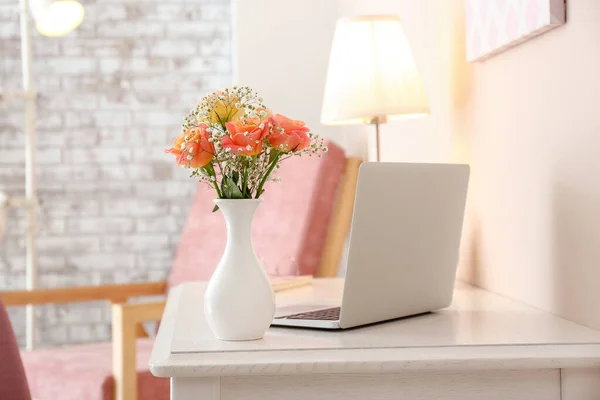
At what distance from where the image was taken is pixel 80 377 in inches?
81.1

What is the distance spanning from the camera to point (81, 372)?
2.07 metres

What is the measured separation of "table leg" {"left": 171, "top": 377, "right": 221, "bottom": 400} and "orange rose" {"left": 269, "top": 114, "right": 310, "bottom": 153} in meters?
0.33

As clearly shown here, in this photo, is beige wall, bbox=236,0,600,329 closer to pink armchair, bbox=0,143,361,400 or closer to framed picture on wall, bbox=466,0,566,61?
framed picture on wall, bbox=466,0,566,61

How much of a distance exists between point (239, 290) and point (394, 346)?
0.72 feet

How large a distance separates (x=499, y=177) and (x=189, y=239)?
1407 millimetres

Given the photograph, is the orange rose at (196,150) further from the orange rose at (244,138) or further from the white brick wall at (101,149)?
the white brick wall at (101,149)

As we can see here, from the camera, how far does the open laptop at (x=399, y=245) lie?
117 centimetres

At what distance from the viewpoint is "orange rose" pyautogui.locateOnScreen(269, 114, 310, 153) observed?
1121mm

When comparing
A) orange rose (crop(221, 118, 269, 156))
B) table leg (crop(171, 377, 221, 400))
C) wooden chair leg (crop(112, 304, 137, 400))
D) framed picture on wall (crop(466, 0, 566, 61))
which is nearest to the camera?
table leg (crop(171, 377, 221, 400))

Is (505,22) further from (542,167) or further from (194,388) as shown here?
(194,388)

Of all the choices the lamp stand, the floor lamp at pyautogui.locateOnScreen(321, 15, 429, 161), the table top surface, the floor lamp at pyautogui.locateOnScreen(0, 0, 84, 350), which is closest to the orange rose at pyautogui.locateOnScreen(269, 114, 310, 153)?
the table top surface

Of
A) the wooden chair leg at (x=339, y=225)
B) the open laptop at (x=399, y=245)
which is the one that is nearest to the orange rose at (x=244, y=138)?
the open laptop at (x=399, y=245)

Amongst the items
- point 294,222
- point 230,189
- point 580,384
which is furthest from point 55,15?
point 580,384

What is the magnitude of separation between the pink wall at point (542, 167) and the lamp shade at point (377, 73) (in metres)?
0.14
